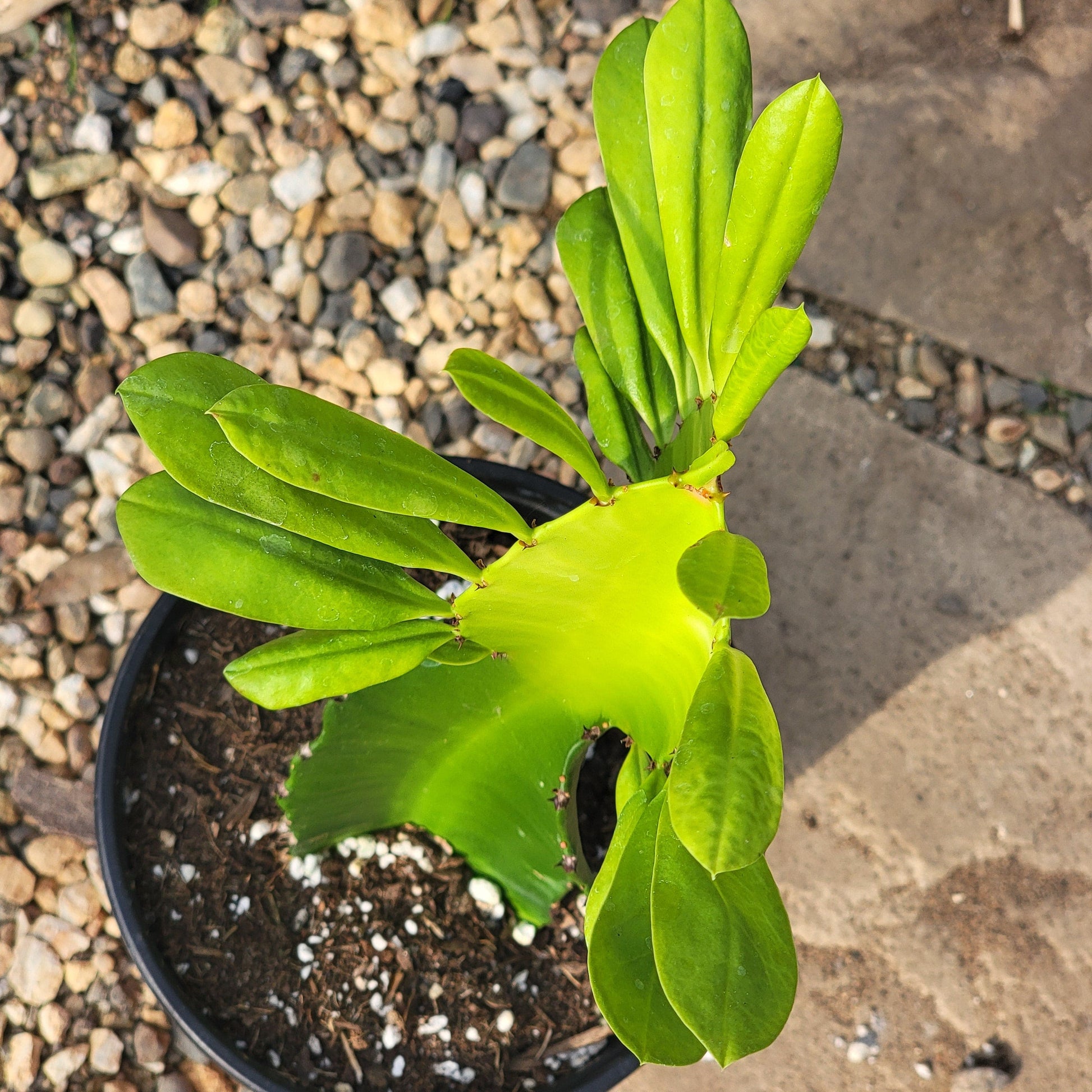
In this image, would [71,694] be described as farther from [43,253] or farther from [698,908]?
[698,908]

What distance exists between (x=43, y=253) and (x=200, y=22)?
16.9 inches

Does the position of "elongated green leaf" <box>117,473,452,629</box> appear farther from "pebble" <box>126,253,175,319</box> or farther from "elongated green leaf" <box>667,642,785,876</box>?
"pebble" <box>126,253,175,319</box>

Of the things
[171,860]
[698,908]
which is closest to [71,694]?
[171,860]

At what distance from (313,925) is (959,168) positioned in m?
1.45

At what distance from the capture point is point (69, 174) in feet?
4.99

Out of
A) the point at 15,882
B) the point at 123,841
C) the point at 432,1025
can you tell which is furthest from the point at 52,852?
the point at 432,1025

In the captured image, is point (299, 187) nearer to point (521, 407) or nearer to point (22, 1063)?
point (521, 407)

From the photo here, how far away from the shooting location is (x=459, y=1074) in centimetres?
106

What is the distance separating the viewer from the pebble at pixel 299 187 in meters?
1.55

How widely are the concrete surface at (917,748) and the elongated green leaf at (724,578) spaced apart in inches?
35.7

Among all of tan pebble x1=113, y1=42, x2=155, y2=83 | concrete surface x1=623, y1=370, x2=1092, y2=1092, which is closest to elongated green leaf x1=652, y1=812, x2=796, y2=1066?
concrete surface x1=623, y1=370, x2=1092, y2=1092

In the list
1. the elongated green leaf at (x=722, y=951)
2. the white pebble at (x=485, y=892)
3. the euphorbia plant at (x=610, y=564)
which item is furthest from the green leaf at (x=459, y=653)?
the white pebble at (x=485, y=892)

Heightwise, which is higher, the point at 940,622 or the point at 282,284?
the point at 282,284

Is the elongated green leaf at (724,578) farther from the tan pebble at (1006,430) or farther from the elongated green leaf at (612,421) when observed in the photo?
the tan pebble at (1006,430)
